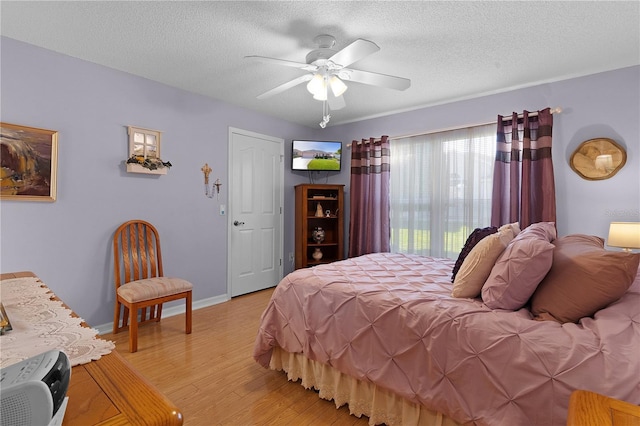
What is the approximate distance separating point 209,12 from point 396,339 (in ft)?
7.85

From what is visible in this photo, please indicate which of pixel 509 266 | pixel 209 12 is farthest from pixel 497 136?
pixel 209 12

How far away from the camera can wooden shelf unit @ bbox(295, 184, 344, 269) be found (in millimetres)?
4543

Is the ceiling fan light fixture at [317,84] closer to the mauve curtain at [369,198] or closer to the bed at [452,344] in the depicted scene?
the bed at [452,344]

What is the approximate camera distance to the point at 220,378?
7.24 feet

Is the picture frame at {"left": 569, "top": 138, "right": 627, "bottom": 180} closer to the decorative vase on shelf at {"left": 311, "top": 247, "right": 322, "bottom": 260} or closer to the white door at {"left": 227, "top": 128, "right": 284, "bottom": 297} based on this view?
the decorative vase on shelf at {"left": 311, "top": 247, "right": 322, "bottom": 260}

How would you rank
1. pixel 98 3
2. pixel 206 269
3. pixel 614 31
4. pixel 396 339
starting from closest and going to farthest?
pixel 396 339, pixel 98 3, pixel 614 31, pixel 206 269

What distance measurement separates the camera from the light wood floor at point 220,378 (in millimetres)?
1818

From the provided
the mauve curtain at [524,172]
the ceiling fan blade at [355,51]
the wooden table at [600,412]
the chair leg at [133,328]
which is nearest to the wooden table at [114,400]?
the wooden table at [600,412]

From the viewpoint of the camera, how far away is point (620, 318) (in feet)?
4.09

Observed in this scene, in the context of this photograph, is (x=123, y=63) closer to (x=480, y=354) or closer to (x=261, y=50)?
(x=261, y=50)

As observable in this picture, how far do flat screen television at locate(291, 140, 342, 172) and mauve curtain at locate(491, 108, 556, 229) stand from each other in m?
2.19

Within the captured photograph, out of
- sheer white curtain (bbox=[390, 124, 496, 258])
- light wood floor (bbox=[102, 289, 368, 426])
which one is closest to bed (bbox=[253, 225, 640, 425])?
light wood floor (bbox=[102, 289, 368, 426])

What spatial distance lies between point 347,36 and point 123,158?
2.42 metres

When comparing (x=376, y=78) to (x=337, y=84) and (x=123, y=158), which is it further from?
(x=123, y=158)
